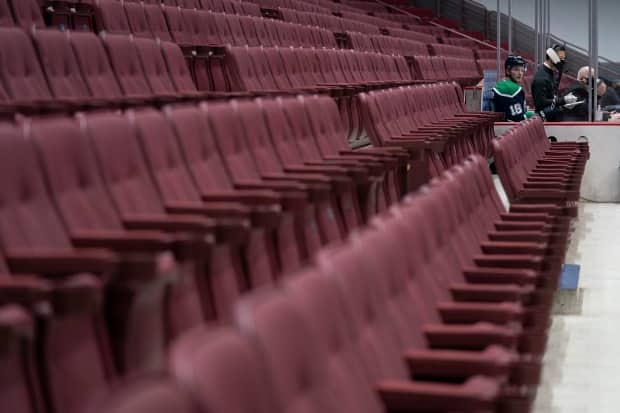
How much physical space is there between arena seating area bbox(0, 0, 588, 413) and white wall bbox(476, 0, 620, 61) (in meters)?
2.49

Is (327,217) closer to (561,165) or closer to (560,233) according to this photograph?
(560,233)

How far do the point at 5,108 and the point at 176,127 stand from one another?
108 millimetres

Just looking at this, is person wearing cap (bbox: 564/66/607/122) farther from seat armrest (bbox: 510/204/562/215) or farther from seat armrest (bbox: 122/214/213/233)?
seat armrest (bbox: 122/214/213/233)

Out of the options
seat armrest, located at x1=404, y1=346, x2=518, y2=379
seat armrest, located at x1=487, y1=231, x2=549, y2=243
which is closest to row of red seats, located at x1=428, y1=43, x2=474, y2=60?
seat armrest, located at x1=487, y1=231, x2=549, y2=243

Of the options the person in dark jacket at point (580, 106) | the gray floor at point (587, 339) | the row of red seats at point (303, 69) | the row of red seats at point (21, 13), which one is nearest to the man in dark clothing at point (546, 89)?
the person in dark jacket at point (580, 106)

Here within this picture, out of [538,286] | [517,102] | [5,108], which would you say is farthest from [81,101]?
[517,102]

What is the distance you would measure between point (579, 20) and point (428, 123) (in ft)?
7.54

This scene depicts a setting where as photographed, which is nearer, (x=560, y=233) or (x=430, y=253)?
(x=430, y=253)

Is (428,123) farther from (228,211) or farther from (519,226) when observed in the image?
(228,211)

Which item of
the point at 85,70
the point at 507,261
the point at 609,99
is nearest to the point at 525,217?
the point at 507,261

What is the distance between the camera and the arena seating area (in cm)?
31

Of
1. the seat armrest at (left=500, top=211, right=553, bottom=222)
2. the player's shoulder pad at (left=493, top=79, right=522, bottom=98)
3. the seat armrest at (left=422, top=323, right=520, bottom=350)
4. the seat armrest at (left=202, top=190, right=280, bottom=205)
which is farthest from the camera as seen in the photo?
the player's shoulder pad at (left=493, top=79, right=522, bottom=98)

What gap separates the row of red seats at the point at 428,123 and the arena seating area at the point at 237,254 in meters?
0.03

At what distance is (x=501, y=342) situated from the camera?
1.51ft
